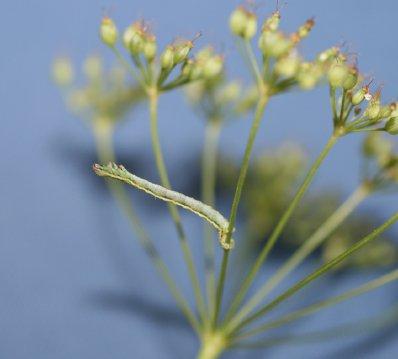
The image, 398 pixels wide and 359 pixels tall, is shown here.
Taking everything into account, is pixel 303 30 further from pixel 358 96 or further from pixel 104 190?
pixel 104 190

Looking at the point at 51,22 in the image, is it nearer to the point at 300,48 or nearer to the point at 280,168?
the point at 280,168

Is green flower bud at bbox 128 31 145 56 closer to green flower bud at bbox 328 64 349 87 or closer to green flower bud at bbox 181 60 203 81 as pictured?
green flower bud at bbox 181 60 203 81

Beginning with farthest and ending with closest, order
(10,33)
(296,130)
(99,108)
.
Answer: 1. (296,130)
2. (10,33)
3. (99,108)

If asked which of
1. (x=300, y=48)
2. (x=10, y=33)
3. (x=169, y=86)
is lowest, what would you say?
(x=169, y=86)

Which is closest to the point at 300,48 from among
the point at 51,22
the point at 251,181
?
the point at 251,181

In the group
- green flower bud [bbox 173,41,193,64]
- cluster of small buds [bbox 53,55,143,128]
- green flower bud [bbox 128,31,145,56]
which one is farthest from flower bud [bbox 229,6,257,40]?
cluster of small buds [bbox 53,55,143,128]

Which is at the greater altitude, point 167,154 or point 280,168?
point 167,154

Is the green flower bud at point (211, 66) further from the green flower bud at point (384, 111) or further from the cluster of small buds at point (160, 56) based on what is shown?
the green flower bud at point (384, 111)
